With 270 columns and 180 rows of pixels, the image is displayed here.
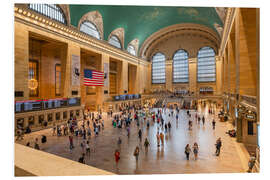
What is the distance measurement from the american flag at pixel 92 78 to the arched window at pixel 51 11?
→ 6.75 m

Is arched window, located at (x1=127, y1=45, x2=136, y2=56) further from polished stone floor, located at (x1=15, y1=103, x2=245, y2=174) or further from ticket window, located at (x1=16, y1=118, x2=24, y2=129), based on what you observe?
ticket window, located at (x1=16, y1=118, x2=24, y2=129)

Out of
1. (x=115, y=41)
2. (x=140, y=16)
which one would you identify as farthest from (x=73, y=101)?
(x=115, y=41)

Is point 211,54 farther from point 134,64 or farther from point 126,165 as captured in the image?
point 126,165

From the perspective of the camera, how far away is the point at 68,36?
729 inches

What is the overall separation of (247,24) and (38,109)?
17485 millimetres

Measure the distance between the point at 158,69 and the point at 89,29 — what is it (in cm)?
2300

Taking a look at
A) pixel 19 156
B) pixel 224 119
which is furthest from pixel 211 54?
pixel 19 156

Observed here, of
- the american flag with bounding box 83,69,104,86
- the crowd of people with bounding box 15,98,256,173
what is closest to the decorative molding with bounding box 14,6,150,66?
the american flag with bounding box 83,69,104,86

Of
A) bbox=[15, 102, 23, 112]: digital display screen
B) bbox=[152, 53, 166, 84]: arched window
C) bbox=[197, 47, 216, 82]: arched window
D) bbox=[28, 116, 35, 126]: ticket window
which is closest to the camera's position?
bbox=[15, 102, 23, 112]: digital display screen

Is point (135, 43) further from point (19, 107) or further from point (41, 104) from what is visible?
point (19, 107)

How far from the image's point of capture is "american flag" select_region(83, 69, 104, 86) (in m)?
17.5

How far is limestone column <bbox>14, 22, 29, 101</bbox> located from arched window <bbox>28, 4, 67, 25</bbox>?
2816 mm

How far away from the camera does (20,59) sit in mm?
13664

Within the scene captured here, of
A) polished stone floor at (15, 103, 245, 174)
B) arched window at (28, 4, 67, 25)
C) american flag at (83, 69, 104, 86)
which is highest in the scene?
arched window at (28, 4, 67, 25)
